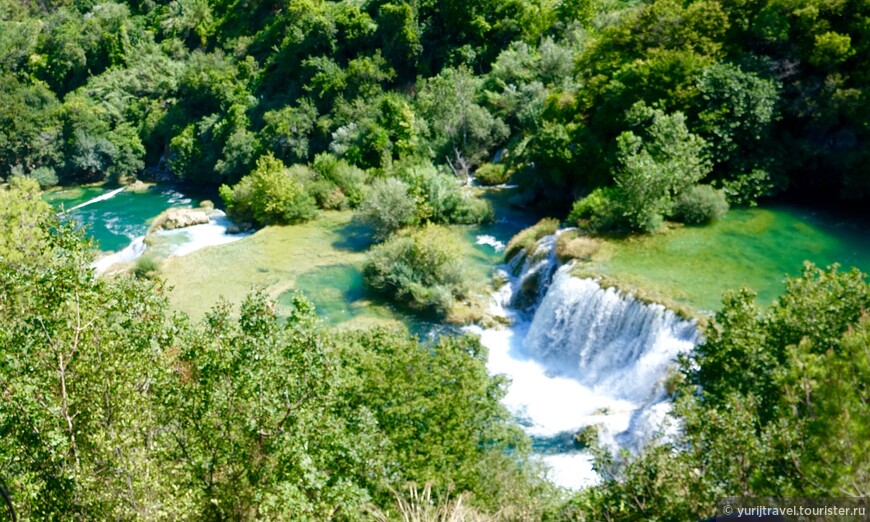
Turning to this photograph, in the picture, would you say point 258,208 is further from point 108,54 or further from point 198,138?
point 108,54

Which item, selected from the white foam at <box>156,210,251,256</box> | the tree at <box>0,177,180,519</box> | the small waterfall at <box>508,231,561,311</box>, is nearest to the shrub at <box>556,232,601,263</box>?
the small waterfall at <box>508,231,561,311</box>

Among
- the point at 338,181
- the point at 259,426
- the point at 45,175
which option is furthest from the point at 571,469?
the point at 45,175

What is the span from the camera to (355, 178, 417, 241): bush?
3541cm

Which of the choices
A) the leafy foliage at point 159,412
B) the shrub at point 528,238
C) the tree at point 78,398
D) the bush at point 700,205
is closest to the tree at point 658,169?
the bush at point 700,205

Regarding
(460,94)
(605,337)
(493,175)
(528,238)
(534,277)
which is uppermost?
(460,94)

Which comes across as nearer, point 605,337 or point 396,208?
point 605,337

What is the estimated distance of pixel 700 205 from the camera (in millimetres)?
29578

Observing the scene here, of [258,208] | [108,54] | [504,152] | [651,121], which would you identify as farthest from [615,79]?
[108,54]

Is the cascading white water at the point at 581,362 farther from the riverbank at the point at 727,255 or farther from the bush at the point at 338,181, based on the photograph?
the bush at the point at 338,181

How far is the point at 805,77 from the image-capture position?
31578 mm

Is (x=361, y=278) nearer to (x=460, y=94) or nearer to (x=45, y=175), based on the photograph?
(x=460, y=94)

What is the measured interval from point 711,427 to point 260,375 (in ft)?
23.5

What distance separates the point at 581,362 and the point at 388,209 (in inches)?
569

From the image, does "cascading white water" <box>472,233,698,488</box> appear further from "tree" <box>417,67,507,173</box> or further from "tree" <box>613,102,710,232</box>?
"tree" <box>417,67,507,173</box>
